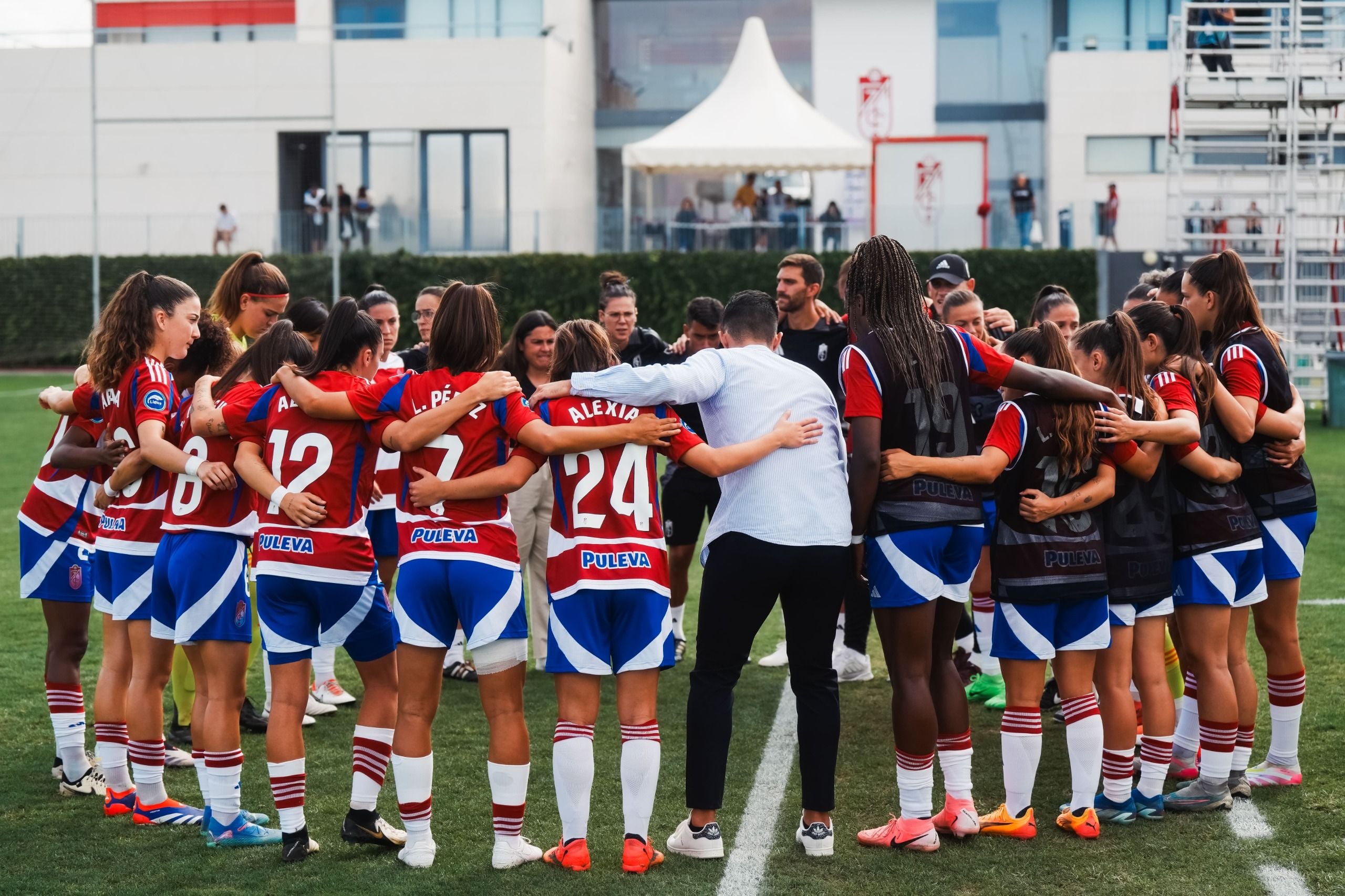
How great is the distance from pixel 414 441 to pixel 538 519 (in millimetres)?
3133

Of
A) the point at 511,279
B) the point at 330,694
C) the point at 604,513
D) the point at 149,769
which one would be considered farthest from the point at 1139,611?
the point at 511,279

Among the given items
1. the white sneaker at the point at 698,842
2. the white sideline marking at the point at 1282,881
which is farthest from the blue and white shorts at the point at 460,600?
the white sideline marking at the point at 1282,881

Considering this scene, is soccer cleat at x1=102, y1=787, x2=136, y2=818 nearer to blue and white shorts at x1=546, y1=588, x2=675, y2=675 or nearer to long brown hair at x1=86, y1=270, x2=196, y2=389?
long brown hair at x1=86, y1=270, x2=196, y2=389

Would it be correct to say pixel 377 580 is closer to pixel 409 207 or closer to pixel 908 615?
pixel 908 615

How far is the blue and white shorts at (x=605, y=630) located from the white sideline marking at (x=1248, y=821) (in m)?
2.28

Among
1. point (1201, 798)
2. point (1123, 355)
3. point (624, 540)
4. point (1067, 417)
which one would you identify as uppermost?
point (1123, 355)

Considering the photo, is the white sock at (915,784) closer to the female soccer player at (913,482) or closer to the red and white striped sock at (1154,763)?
the female soccer player at (913,482)

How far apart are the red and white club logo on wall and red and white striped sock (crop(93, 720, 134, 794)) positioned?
31.7 m

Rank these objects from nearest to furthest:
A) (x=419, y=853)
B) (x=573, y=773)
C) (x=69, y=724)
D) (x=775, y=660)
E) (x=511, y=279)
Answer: (x=573, y=773), (x=419, y=853), (x=69, y=724), (x=775, y=660), (x=511, y=279)

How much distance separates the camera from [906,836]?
15.8ft

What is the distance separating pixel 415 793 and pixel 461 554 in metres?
0.86

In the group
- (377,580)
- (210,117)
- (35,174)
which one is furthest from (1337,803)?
(35,174)

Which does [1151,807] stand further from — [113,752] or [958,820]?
[113,752]

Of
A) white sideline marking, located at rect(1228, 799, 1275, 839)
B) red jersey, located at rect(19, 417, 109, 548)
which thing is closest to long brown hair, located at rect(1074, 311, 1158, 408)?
white sideline marking, located at rect(1228, 799, 1275, 839)
